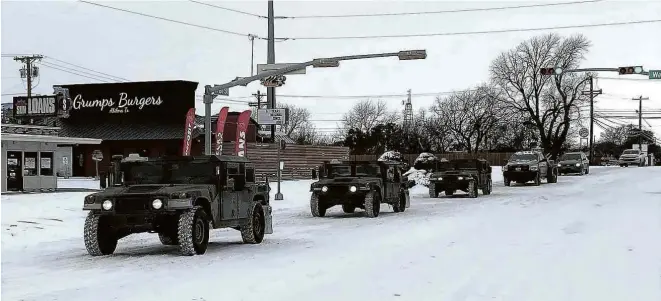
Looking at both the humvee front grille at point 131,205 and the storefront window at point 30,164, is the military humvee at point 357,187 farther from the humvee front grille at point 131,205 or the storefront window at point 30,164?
the storefront window at point 30,164

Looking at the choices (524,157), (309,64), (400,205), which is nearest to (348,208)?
(400,205)

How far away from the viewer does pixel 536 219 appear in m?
20.4

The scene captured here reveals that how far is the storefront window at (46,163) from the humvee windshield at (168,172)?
25245 millimetres

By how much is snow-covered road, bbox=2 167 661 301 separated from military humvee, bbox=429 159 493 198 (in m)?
10.9

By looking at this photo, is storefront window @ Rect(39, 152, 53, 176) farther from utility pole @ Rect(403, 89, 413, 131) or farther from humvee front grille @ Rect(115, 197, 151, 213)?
utility pole @ Rect(403, 89, 413, 131)

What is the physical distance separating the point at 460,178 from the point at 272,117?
8442mm

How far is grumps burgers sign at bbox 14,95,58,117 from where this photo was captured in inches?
1730

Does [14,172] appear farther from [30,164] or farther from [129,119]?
[129,119]

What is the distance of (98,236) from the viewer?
13203 mm

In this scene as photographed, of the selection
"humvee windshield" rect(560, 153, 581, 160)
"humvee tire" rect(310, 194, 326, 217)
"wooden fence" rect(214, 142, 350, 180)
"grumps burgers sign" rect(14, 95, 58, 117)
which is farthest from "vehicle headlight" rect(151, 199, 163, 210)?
"humvee windshield" rect(560, 153, 581, 160)

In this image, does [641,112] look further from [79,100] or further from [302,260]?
[302,260]

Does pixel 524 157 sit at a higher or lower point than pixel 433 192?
higher

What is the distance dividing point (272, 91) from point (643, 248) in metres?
27.7

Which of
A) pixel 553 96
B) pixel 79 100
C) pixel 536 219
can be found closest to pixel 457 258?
pixel 536 219
